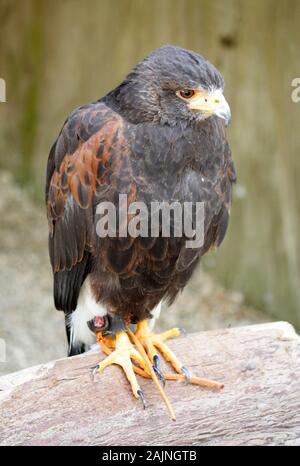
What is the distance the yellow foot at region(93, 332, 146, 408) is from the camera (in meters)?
3.20

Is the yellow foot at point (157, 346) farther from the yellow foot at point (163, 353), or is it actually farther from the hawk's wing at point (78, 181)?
the hawk's wing at point (78, 181)

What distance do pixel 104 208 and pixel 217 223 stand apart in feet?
1.82

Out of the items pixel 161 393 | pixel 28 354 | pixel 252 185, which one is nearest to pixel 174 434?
pixel 161 393

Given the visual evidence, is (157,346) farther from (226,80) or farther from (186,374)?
(226,80)

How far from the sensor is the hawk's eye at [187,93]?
3.03 metres

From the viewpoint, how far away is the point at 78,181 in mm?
3250

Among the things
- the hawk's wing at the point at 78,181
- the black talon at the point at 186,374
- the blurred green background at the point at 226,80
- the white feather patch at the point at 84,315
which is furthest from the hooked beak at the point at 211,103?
the blurred green background at the point at 226,80

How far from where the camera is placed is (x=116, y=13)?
5.50 meters

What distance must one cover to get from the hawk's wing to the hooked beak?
0.33 meters

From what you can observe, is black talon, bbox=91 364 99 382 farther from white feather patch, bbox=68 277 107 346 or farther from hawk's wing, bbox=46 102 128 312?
hawk's wing, bbox=46 102 128 312

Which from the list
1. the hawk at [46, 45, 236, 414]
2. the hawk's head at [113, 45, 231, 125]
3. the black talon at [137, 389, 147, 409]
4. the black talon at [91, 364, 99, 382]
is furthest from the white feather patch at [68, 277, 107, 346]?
the hawk's head at [113, 45, 231, 125]

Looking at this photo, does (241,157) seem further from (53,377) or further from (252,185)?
(53,377)

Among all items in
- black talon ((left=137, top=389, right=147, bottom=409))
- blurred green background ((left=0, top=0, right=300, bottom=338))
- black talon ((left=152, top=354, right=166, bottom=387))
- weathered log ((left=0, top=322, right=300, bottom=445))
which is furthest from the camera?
blurred green background ((left=0, top=0, right=300, bottom=338))

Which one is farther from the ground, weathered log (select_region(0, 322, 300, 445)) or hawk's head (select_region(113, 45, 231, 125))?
hawk's head (select_region(113, 45, 231, 125))
